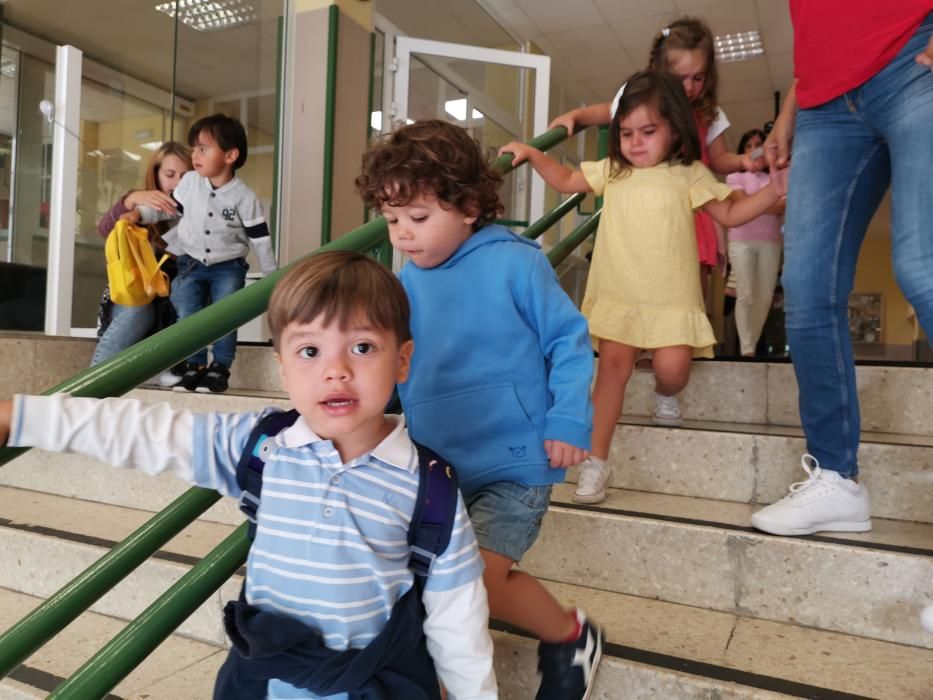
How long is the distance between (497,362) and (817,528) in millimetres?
883

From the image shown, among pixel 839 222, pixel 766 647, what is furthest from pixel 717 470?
pixel 839 222

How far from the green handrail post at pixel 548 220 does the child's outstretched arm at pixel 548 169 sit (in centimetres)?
16

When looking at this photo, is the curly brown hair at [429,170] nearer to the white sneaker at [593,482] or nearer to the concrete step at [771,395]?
the white sneaker at [593,482]

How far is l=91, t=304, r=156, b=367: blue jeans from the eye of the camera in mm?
3113

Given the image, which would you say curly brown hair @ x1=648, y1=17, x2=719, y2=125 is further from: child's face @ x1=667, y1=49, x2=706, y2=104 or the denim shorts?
the denim shorts

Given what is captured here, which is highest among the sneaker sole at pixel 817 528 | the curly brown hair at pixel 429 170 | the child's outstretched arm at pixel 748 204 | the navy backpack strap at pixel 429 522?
the child's outstretched arm at pixel 748 204

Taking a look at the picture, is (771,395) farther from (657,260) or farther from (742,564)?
(742,564)

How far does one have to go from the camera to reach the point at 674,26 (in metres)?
2.50

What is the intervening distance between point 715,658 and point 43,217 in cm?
553

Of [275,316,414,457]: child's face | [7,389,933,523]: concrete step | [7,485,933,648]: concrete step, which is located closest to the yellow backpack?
[7,389,933,523]: concrete step

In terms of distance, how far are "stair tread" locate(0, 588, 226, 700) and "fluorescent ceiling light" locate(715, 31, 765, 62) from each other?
702cm

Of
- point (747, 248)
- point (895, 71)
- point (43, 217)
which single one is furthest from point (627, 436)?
point (43, 217)

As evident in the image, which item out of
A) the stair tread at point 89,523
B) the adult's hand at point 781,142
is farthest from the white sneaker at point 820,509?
the stair tread at point 89,523

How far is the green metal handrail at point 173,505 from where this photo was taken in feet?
3.50
